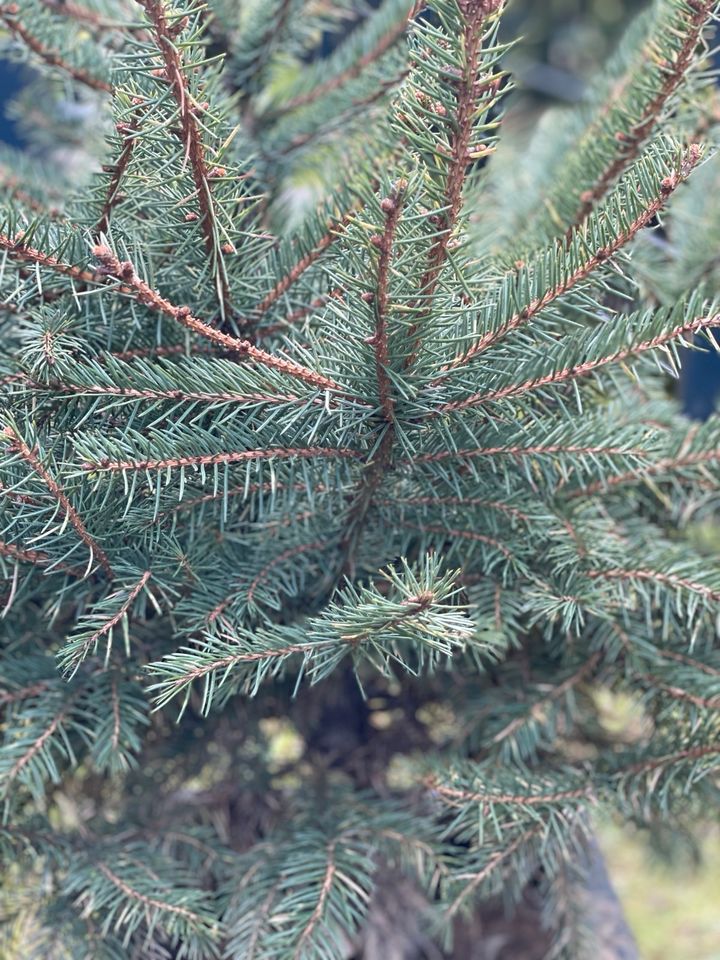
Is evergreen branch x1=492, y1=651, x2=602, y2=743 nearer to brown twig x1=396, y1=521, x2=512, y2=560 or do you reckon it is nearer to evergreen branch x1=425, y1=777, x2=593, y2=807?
evergreen branch x1=425, y1=777, x2=593, y2=807

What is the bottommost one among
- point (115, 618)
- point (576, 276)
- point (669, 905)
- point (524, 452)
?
point (669, 905)

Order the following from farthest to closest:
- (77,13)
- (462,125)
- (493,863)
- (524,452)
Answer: (77,13), (493,863), (524,452), (462,125)

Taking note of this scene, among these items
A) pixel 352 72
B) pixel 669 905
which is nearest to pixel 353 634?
pixel 352 72

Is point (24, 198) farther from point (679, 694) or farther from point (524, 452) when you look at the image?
point (679, 694)

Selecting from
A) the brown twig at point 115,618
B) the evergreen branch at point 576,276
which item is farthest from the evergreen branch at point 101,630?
the evergreen branch at point 576,276

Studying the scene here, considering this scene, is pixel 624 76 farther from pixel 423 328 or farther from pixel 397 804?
pixel 397 804

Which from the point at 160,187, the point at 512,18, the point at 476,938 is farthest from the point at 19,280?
the point at 512,18
